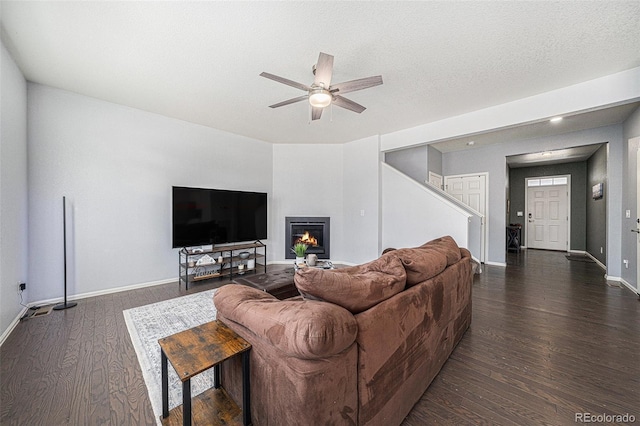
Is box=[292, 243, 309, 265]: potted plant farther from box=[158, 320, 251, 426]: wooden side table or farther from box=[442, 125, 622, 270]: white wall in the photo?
box=[442, 125, 622, 270]: white wall

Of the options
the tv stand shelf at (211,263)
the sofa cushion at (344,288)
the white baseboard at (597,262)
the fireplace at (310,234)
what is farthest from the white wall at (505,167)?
the sofa cushion at (344,288)

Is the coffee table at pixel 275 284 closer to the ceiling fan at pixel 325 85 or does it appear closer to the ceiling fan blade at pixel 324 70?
the ceiling fan at pixel 325 85

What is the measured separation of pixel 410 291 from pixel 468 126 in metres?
3.54

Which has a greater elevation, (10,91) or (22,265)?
(10,91)

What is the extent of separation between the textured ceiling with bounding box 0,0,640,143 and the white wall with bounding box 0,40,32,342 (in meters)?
0.32

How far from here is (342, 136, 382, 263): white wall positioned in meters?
5.00

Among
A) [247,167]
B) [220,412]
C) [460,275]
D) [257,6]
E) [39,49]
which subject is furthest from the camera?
[247,167]

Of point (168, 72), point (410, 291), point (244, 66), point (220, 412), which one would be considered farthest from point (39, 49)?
point (410, 291)

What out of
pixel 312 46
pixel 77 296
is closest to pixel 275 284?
pixel 312 46

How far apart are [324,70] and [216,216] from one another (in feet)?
10.0

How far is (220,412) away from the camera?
1.30m

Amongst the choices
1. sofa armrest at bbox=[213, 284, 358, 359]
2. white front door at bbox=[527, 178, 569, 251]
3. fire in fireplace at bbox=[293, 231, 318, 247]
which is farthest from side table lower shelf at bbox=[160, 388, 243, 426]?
white front door at bbox=[527, 178, 569, 251]

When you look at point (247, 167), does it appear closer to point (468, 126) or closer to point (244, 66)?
point (244, 66)

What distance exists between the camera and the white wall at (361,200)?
4996mm
